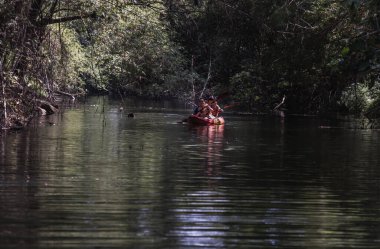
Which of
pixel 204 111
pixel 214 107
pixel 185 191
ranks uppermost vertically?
pixel 214 107

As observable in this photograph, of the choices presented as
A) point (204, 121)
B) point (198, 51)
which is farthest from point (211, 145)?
point (198, 51)

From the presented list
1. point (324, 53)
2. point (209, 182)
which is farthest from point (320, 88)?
point (209, 182)

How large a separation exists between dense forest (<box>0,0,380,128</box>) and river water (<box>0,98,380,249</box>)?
1441mm

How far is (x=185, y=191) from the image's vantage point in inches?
419

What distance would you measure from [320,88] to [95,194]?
26395 mm

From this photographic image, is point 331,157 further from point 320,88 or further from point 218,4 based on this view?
point 320,88

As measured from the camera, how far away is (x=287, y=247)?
282 inches

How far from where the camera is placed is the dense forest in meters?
15.6

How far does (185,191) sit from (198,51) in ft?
126

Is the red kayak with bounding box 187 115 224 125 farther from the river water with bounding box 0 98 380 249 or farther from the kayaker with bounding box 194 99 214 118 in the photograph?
A: the river water with bounding box 0 98 380 249

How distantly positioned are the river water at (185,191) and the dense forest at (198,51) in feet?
4.73

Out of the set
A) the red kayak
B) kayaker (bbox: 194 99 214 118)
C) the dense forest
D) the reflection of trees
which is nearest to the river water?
the reflection of trees

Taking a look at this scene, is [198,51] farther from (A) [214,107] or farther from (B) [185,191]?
(B) [185,191]

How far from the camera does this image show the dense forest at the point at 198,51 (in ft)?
51.3
